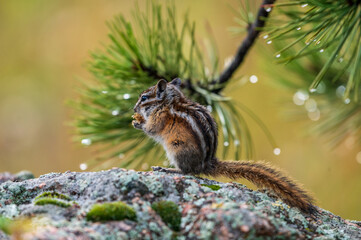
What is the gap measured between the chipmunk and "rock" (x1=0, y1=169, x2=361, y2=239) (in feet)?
0.42

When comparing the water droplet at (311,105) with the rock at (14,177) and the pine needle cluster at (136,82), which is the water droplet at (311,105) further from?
the rock at (14,177)

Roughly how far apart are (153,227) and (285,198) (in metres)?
0.73

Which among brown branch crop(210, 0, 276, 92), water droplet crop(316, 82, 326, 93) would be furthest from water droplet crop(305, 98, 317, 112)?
brown branch crop(210, 0, 276, 92)

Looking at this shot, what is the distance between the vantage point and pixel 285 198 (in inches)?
79.5

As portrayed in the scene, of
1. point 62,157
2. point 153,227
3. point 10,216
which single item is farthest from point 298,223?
point 62,157

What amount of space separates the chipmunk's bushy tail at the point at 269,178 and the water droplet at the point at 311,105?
1470mm

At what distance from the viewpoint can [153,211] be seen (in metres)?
1.63

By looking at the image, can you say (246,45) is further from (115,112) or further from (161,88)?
(115,112)

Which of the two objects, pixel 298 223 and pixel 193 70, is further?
pixel 193 70

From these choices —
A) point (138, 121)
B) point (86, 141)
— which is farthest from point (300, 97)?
point (86, 141)

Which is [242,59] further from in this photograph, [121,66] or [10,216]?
[10,216]

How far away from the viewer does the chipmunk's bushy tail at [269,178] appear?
2.00 metres

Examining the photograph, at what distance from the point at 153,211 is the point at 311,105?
7.69 feet

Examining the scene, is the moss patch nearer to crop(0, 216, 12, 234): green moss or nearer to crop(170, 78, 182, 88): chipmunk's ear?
crop(0, 216, 12, 234): green moss
